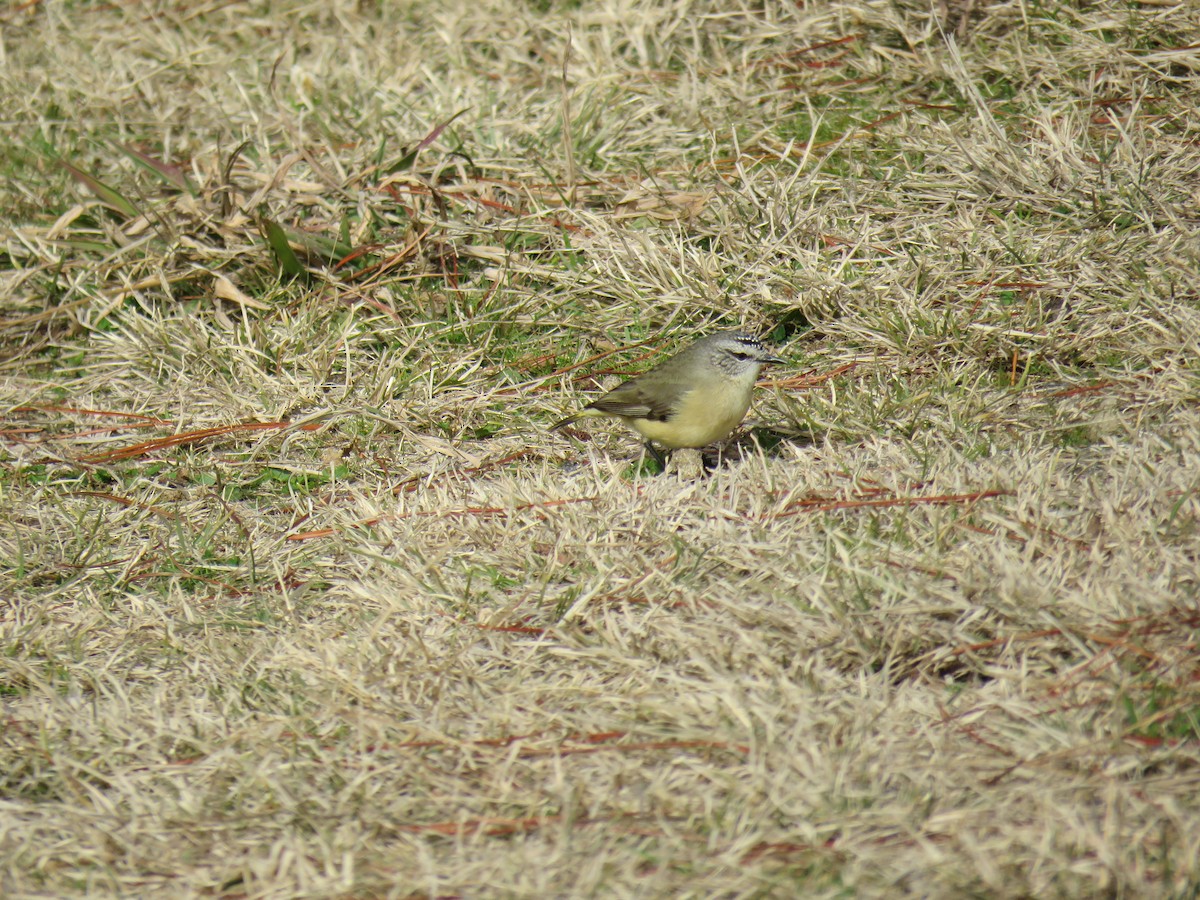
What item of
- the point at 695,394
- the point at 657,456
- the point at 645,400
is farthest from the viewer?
the point at 657,456

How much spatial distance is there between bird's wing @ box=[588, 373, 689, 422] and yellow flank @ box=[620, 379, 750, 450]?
0.03m

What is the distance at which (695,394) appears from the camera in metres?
5.04

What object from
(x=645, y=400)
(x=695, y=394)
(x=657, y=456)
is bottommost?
(x=657, y=456)

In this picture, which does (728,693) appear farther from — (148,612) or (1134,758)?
(148,612)

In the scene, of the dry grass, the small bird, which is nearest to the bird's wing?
the small bird

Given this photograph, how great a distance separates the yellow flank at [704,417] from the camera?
5047 millimetres

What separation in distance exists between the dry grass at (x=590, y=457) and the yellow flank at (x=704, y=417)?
26 cm

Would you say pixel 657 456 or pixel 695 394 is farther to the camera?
pixel 657 456

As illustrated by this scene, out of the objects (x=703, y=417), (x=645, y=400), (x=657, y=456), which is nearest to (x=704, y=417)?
(x=703, y=417)

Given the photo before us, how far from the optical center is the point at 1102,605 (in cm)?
364

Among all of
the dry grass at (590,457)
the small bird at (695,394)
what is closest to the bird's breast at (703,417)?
the small bird at (695,394)

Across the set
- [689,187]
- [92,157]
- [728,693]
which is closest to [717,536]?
[728,693]

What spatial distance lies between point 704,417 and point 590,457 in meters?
0.57

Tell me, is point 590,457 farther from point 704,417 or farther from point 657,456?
point 704,417
